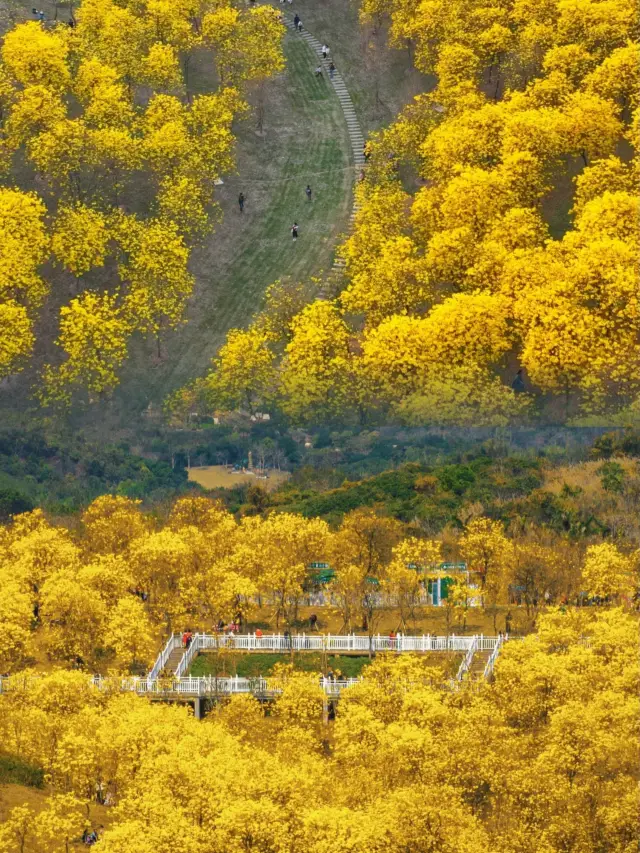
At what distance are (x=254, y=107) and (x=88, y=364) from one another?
1075 inches

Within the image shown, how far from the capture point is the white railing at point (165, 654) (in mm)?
104125

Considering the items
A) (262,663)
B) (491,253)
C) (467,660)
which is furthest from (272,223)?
(467,660)

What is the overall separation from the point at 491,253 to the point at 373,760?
45762 millimetres

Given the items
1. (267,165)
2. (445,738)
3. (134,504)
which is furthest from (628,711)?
(267,165)

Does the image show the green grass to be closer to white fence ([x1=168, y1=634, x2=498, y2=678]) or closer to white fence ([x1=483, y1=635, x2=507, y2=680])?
white fence ([x1=168, y1=634, x2=498, y2=678])

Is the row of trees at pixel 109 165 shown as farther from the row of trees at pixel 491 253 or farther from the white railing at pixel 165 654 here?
the white railing at pixel 165 654

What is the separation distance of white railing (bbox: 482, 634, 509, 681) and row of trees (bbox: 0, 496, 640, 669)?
10.9ft

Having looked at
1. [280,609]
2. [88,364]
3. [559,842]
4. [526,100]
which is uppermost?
[526,100]

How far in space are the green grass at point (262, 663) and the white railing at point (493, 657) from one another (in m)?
5.87

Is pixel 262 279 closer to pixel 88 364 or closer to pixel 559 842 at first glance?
pixel 88 364

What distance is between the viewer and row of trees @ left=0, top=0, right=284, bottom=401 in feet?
432

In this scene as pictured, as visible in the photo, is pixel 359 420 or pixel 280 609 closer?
pixel 280 609

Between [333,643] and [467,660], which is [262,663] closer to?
[333,643]

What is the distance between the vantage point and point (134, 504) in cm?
12131
